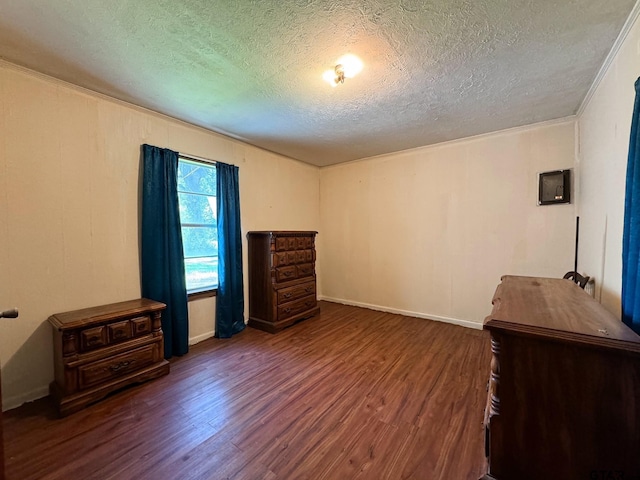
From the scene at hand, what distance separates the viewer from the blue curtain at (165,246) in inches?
103

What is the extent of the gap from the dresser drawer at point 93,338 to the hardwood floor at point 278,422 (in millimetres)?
439

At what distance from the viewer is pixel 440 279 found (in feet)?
12.2

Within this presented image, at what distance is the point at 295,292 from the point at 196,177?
1.98 meters

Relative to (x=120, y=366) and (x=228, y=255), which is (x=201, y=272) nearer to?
(x=228, y=255)

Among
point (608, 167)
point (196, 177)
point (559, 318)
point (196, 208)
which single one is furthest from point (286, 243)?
point (608, 167)

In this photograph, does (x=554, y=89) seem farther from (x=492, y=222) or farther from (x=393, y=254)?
(x=393, y=254)

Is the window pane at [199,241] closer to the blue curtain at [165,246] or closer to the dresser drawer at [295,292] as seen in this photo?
the blue curtain at [165,246]

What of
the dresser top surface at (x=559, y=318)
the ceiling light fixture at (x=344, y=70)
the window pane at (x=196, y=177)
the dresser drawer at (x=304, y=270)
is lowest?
the dresser drawer at (x=304, y=270)

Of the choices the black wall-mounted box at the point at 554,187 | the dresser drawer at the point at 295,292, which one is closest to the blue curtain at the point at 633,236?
the black wall-mounted box at the point at 554,187

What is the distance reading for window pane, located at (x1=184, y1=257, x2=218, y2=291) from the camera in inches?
122

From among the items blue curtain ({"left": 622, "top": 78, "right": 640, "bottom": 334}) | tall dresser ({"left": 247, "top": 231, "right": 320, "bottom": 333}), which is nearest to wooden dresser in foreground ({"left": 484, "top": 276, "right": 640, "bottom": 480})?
blue curtain ({"left": 622, "top": 78, "right": 640, "bottom": 334})

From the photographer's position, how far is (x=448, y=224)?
3.65 m

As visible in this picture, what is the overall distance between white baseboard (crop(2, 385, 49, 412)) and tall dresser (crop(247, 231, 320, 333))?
2.00 meters

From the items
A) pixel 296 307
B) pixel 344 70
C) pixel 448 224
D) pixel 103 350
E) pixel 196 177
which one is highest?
pixel 344 70
